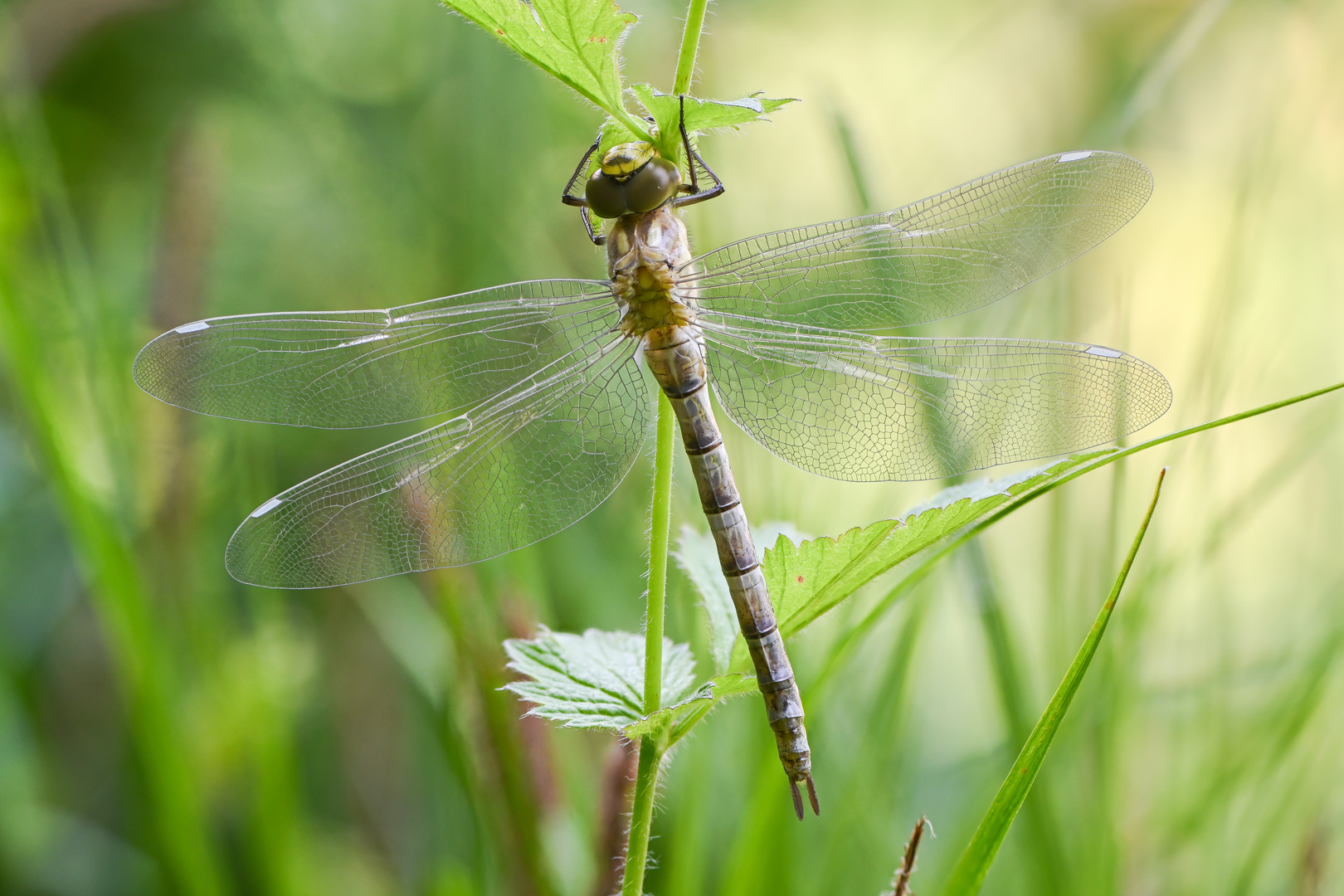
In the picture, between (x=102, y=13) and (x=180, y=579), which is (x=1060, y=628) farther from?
(x=102, y=13)

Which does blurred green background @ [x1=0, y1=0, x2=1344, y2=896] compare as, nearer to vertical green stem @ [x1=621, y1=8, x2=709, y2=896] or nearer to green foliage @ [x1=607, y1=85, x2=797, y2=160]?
vertical green stem @ [x1=621, y1=8, x2=709, y2=896]

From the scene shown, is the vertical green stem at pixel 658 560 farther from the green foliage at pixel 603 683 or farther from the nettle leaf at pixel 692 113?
the nettle leaf at pixel 692 113

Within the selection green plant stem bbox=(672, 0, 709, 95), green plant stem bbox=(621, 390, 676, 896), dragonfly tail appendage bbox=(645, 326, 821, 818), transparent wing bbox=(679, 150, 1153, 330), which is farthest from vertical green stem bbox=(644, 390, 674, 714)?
transparent wing bbox=(679, 150, 1153, 330)

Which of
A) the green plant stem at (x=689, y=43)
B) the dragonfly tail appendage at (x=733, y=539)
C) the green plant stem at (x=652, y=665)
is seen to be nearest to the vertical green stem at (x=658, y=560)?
the green plant stem at (x=652, y=665)

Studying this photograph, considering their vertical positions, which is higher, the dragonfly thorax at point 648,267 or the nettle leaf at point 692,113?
the nettle leaf at point 692,113

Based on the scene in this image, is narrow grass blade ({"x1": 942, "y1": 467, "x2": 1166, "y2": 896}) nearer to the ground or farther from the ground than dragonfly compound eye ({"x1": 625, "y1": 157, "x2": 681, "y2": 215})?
nearer to the ground

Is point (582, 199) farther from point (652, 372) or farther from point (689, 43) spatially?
point (689, 43)

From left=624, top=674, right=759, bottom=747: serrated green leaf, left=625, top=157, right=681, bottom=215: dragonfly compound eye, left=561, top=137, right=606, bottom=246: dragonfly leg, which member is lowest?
left=624, top=674, right=759, bottom=747: serrated green leaf
